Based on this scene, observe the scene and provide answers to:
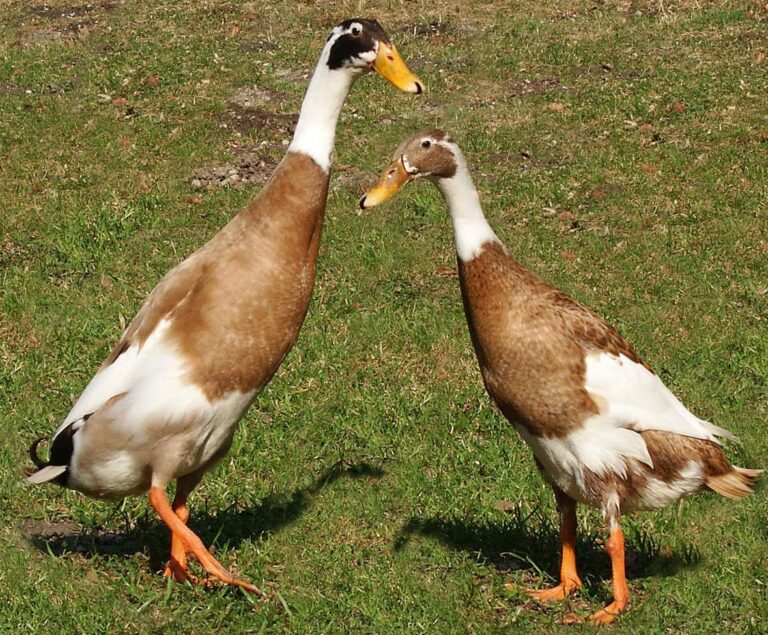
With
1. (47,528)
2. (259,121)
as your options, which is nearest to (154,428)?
(47,528)

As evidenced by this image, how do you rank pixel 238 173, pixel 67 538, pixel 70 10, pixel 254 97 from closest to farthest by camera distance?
1. pixel 67 538
2. pixel 238 173
3. pixel 254 97
4. pixel 70 10

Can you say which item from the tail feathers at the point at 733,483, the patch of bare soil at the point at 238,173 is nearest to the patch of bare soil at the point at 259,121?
the patch of bare soil at the point at 238,173

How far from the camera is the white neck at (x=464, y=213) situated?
5684 millimetres

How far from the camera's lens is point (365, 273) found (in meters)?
9.68

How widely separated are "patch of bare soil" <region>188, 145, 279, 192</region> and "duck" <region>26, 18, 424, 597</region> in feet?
18.5

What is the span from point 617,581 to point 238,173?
708 cm

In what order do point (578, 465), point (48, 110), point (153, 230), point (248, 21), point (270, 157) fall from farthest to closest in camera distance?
point (248, 21) < point (48, 110) < point (270, 157) < point (153, 230) < point (578, 465)

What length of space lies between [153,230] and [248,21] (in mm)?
6376

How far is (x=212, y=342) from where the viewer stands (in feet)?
18.0

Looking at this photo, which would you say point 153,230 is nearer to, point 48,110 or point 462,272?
point 48,110

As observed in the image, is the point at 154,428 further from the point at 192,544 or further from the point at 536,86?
the point at 536,86

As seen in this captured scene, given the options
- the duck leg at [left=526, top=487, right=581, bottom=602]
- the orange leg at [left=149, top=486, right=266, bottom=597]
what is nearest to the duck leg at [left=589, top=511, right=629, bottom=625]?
the duck leg at [left=526, top=487, right=581, bottom=602]

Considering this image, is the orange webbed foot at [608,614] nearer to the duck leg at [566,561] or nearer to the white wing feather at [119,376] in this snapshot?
the duck leg at [566,561]

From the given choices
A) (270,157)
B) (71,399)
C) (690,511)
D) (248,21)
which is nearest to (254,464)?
(71,399)
